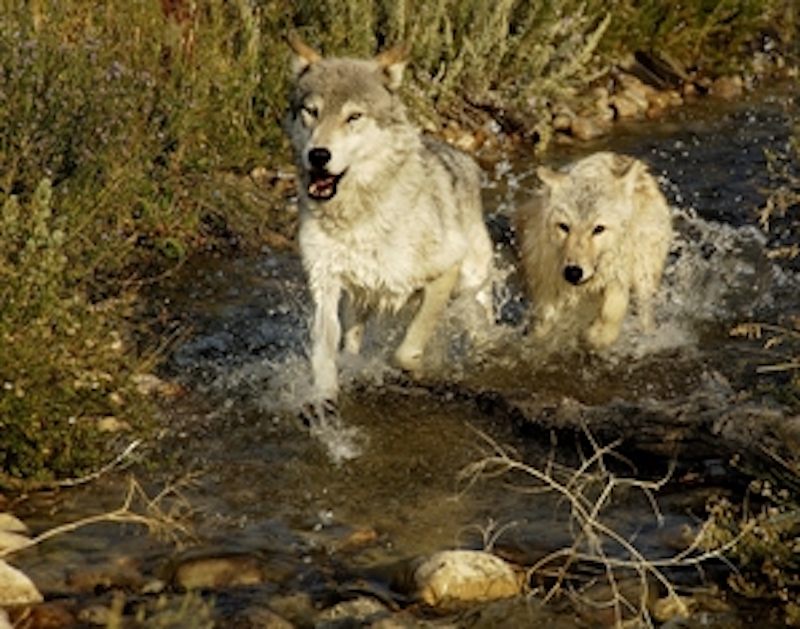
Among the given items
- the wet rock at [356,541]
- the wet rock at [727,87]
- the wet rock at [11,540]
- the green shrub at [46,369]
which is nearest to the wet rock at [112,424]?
the green shrub at [46,369]

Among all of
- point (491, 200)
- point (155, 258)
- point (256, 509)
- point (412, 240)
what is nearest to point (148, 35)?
point (155, 258)

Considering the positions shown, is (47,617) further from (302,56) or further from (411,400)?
(302,56)

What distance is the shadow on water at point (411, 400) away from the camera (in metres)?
5.24

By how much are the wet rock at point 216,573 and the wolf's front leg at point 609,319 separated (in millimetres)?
3488

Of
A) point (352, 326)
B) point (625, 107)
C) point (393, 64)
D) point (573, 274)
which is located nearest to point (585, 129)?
point (625, 107)

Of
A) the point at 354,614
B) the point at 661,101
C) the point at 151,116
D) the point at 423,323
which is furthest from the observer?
the point at 661,101

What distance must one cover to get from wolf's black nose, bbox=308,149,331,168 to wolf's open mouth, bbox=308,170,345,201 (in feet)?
0.19

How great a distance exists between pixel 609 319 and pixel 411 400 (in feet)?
5.23

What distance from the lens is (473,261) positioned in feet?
25.9

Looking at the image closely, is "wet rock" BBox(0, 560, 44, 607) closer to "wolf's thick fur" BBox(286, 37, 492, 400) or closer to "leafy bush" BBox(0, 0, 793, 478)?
"leafy bush" BBox(0, 0, 793, 478)

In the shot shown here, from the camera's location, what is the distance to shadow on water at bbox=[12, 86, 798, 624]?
524 cm

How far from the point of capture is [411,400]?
6.83 m

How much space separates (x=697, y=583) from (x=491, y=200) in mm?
5828

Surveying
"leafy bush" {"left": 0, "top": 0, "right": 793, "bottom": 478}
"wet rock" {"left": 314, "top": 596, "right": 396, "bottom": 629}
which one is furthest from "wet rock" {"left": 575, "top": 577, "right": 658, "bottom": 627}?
"leafy bush" {"left": 0, "top": 0, "right": 793, "bottom": 478}
